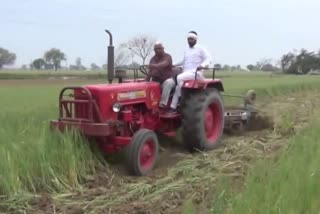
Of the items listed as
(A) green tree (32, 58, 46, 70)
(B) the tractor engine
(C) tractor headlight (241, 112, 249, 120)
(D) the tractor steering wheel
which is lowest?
(A) green tree (32, 58, 46, 70)

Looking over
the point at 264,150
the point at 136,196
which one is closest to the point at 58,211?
the point at 136,196

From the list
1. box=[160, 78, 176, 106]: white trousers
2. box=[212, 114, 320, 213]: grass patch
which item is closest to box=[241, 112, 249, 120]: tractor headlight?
box=[160, 78, 176, 106]: white trousers

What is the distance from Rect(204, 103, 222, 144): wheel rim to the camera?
9.26 meters

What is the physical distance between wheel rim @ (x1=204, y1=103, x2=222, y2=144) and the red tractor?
0.02 meters

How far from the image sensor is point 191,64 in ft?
29.5

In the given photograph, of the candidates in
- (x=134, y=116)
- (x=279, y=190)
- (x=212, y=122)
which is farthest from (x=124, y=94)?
(x=279, y=190)

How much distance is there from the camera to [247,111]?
36.6 ft

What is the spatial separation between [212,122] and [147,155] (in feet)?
7.20

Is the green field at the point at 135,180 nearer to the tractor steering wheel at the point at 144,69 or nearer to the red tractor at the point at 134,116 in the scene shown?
the red tractor at the point at 134,116

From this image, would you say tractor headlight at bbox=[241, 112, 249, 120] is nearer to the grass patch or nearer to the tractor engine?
the tractor engine

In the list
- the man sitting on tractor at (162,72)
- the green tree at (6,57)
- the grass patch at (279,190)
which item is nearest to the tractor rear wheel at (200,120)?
the man sitting on tractor at (162,72)

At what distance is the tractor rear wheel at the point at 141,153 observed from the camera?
7289 mm

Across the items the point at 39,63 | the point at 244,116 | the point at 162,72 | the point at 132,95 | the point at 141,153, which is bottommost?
the point at 39,63

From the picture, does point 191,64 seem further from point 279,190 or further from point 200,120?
point 279,190
